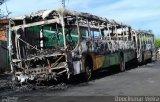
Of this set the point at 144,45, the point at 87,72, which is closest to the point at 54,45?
the point at 87,72

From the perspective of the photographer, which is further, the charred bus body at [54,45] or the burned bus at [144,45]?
the burned bus at [144,45]

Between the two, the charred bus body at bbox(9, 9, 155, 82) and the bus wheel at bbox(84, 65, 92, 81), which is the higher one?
the charred bus body at bbox(9, 9, 155, 82)

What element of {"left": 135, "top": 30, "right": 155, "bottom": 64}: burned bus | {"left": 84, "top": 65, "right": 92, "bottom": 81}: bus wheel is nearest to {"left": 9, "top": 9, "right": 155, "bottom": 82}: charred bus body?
{"left": 84, "top": 65, "right": 92, "bottom": 81}: bus wheel

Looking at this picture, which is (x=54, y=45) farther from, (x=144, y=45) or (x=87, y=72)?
(x=144, y=45)

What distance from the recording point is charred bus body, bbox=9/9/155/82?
654 inches

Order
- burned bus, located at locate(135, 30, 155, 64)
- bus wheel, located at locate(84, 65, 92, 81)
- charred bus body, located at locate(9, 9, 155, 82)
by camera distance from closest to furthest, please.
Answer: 1. charred bus body, located at locate(9, 9, 155, 82)
2. bus wheel, located at locate(84, 65, 92, 81)
3. burned bus, located at locate(135, 30, 155, 64)

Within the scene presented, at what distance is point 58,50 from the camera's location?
54.7ft

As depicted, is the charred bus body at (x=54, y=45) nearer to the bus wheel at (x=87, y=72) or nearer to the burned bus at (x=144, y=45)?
the bus wheel at (x=87, y=72)

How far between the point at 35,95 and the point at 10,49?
4557 mm

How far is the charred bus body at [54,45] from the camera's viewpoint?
654 inches

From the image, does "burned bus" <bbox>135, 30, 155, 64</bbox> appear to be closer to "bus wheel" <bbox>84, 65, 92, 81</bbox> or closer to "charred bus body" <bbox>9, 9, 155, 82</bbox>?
"charred bus body" <bbox>9, 9, 155, 82</bbox>

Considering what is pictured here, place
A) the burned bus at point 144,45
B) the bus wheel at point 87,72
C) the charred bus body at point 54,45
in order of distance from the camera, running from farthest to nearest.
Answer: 1. the burned bus at point 144,45
2. the bus wheel at point 87,72
3. the charred bus body at point 54,45

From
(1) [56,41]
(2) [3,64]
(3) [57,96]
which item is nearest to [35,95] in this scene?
(3) [57,96]

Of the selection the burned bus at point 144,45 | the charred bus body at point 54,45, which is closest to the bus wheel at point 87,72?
the charred bus body at point 54,45
